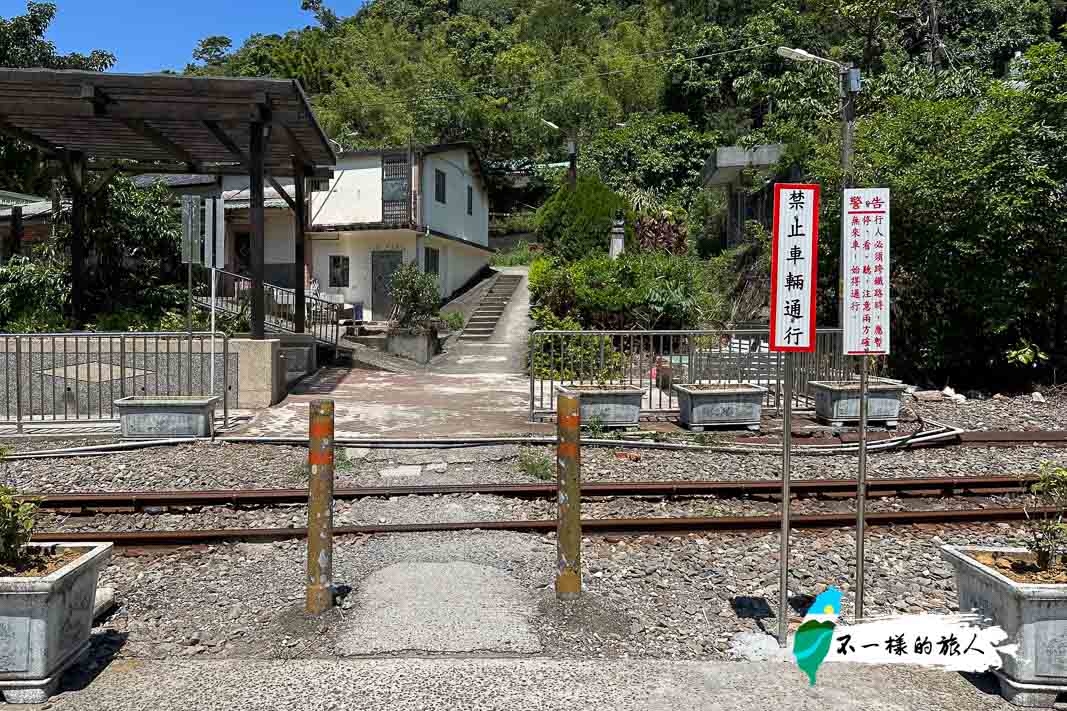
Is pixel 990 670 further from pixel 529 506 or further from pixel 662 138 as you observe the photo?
pixel 662 138

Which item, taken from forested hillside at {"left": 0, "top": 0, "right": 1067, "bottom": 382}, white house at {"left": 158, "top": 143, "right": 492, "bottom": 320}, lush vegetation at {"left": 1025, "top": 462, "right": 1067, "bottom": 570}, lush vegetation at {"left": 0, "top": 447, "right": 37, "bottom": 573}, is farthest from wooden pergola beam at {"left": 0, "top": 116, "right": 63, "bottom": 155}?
lush vegetation at {"left": 1025, "top": 462, "right": 1067, "bottom": 570}

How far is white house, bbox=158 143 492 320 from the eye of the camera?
965 inches

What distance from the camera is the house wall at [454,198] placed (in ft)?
83.4

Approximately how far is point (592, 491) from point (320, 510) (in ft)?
12.6

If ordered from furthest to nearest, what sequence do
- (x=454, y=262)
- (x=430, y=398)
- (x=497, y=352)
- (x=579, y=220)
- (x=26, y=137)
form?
Answer: (x=454, y=262), (x=579, y=220), (x=497, y=352), (x=26, y=137), (x=430, y=398)

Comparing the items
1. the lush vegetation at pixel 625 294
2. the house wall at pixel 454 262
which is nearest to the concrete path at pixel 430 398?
the lush vegetation at pixel 625 294

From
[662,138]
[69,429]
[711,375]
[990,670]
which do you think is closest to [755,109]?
[662,138]

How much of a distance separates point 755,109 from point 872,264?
40.0 meters

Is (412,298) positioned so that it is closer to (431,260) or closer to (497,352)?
(497,352)

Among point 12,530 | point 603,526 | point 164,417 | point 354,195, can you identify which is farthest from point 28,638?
point 354,195

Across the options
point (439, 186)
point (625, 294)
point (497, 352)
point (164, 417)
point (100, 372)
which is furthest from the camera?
point (439, 186)

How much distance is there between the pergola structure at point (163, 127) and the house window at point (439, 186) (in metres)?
8.00

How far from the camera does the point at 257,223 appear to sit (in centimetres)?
1383

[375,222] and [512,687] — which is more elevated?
[375,222]
